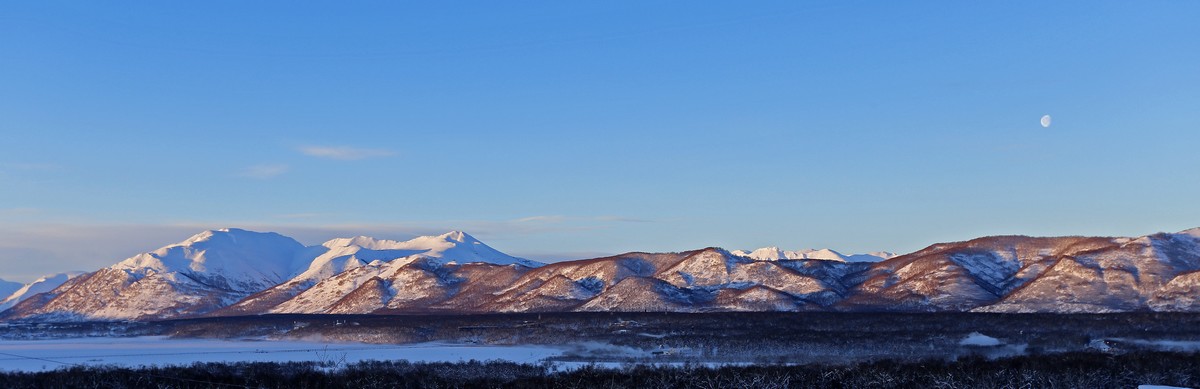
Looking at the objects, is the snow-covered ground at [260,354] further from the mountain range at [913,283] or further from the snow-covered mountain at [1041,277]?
the snow-covered mountain at [1041,277]

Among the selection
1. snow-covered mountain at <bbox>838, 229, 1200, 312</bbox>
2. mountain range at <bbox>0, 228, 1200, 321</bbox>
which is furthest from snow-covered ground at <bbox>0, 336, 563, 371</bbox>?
snow-covered mountain at <bbox>838, 229, 1200, 312</bbox>

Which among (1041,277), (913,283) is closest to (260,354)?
(913,283)

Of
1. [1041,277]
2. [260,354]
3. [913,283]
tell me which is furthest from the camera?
[913,283]

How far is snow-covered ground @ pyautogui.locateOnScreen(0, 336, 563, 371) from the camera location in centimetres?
7669

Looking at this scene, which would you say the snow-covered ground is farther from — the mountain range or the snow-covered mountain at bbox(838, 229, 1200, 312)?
the snow-covered mountain at bbox(838, 229, 1200, 312)

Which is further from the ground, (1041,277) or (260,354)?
(1041,277)

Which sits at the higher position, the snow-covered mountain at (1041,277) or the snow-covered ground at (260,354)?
the snow-covered mountain at (1041,277)

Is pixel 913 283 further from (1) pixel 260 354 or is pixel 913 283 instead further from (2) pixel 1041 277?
(1) pixel 260 354

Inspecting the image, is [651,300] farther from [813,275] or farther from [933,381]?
[933,381]

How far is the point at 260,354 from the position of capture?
8700cm

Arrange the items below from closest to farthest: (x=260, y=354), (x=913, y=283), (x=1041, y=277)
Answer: (x=260, y=354) < (x=1041, y=277) < (x=913, y=283)

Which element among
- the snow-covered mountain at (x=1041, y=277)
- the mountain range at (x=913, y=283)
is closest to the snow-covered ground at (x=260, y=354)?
the mountain range at (x=913, y=283)

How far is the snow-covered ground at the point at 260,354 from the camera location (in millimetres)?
76688

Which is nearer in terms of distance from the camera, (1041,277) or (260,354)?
(260,354)
